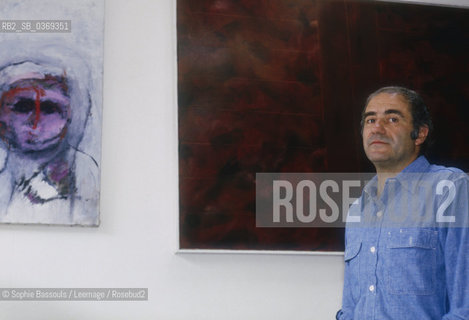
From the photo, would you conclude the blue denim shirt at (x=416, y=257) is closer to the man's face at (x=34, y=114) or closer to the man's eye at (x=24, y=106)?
the man's face at (x=34, y=114)

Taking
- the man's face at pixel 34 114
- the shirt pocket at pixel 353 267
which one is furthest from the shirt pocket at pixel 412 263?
the man's face at pixel 34 114

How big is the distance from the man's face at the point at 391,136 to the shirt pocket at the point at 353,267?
0.95 ft

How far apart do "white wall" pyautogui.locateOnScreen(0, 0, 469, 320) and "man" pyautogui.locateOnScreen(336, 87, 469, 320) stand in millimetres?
688

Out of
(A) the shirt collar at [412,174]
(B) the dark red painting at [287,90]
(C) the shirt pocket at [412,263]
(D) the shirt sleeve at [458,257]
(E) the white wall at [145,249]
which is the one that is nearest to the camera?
(D) the shirt sleeve at [458,257]

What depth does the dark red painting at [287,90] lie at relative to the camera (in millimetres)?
2832

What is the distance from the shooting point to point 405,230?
1.95 metres

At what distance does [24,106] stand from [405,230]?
1710 mm

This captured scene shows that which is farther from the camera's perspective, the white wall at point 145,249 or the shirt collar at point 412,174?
the white wall at point 145,249

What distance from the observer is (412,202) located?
200cm

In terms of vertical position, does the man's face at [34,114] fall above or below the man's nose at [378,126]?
above

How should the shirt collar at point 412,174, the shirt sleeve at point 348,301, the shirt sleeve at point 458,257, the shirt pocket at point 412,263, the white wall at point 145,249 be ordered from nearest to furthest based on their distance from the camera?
the shirt sleeve at point 458,257
the shirt pocket at point 412,263
the shirt collar at point 412,174
the shirt sleeve at point 348,301
the white wall at point 145,249

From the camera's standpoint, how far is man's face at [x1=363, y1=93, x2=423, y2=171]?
211cm

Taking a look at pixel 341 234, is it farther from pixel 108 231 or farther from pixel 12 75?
pixel 12 75

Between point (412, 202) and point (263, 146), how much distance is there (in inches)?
40.2
